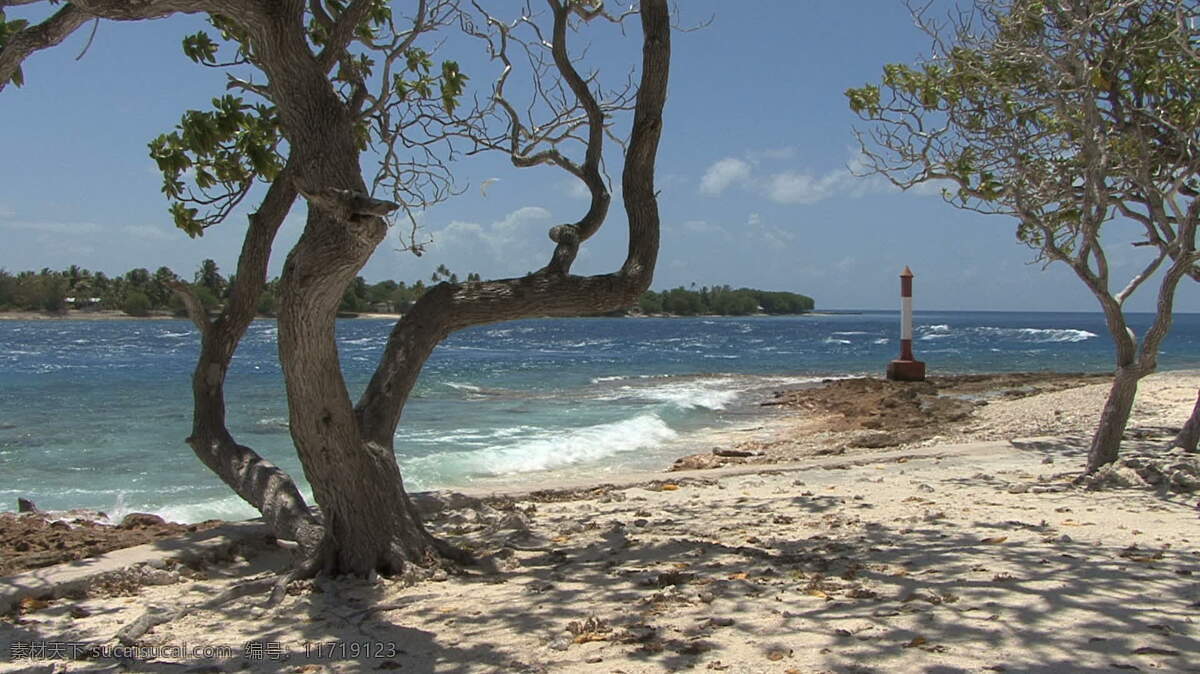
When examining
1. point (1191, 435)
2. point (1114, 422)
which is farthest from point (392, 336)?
point (1191, 435)

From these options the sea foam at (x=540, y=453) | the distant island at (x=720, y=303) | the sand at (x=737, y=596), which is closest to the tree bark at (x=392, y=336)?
the sand at (x=737, y=596)

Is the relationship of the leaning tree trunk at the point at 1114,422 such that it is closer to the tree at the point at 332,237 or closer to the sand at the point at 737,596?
the sand at the point at 737,596

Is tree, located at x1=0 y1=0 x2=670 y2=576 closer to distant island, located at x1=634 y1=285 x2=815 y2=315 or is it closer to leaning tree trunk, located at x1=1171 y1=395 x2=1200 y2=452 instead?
leaning tree trunk, located at x1=1171 y1=395 x2=1200 y2=452

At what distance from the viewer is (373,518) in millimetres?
4496

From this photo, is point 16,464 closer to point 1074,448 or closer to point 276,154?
point 276,154

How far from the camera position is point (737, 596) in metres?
3.90

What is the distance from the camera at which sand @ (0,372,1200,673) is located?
3.23 meters

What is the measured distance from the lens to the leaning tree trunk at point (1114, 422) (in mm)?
6730

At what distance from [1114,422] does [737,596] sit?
423 cm

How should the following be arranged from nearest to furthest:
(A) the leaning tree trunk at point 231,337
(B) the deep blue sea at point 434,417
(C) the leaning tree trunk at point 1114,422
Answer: (A) the leaning tree trunk at point 231,337
(C) the leaning tree trunk at point 1114,422
(B) the deep blue sea at point 434,417

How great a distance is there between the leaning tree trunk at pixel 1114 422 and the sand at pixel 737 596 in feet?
0.69

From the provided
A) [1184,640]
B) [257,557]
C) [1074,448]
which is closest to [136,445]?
[257,557]

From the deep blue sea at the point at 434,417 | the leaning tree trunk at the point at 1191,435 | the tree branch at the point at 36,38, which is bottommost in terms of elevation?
the deep blue sea at the point at 434,417

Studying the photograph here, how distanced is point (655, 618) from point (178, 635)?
1.91 m
